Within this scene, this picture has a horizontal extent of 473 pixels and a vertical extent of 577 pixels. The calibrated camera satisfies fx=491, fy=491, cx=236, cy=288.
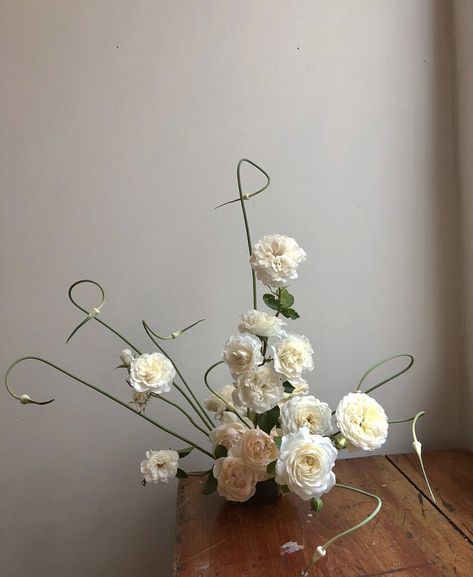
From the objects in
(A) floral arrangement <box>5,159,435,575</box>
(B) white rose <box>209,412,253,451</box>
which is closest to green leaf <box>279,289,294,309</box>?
(A) floral arrangement <box>5,159,435,575</box>

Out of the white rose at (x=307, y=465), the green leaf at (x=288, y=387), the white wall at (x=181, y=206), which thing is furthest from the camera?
the white wall at (x=181, y=206)

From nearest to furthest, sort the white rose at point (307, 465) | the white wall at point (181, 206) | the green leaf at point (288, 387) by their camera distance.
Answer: the white rose at point (307, 465) < the green leaf at point (288, 387) < the white wall at point (181, 206)

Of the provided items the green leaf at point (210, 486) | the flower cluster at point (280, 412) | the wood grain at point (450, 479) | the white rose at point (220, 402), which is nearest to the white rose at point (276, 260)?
the flower cluster at point (280, 412)

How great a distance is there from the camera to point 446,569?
0.68m

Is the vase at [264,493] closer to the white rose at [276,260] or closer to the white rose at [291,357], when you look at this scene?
the white rose at [291,357]

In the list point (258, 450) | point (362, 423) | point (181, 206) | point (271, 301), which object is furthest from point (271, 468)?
point (181, 206)

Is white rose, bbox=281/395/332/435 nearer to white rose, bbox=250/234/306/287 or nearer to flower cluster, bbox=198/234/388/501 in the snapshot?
flower cluster, bbox=198/234/388/501

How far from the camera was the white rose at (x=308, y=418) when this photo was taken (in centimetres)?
73

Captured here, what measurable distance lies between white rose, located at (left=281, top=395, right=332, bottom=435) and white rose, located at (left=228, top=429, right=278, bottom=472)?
0.03 meters

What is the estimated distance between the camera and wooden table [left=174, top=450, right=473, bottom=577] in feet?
2.28

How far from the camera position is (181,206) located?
1034 millimetres

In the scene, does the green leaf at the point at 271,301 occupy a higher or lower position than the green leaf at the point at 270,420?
higher

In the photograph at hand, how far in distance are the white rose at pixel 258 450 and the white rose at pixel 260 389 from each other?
5cm

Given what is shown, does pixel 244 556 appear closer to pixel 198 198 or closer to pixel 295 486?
pixel 295 486
